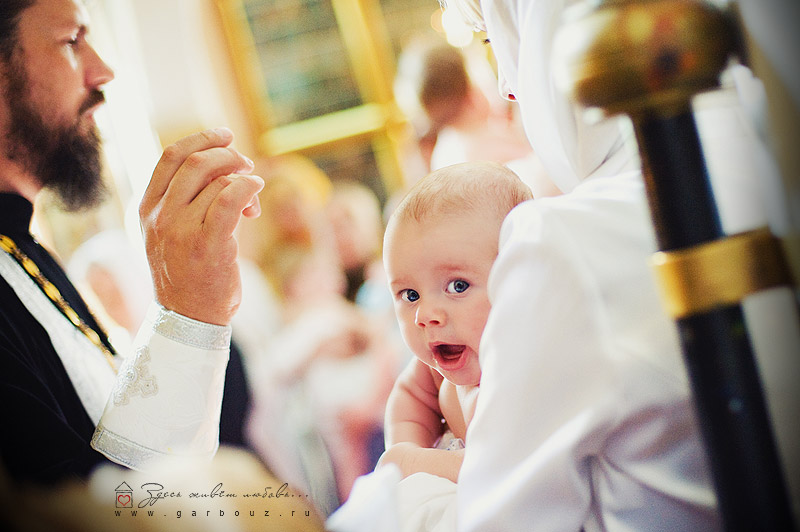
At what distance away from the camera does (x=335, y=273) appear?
303 cm

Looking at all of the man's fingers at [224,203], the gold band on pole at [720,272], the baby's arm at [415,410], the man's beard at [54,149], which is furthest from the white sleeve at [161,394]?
the gold band on pole at [720,272]

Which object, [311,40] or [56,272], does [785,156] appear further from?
[311,40]

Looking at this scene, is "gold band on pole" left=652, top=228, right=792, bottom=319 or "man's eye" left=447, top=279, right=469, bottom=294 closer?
"gold band on pole" left=652, top=228, right=792, bottom=319

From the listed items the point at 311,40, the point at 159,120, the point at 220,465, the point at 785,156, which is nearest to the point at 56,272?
the point at 220,465

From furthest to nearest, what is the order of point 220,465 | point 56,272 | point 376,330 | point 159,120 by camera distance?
1. point 159,120
2. point 376,330
3. point 56,272
4. point 220,465

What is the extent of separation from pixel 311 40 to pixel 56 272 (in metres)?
3.35

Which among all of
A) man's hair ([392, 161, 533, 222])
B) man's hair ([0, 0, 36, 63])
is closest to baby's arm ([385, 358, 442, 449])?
man's hair ([392, 161, 533, 222])

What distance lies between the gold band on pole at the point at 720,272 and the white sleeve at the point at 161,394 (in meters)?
0.57

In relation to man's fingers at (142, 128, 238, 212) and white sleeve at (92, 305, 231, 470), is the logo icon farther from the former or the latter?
man's fingers at (142, 128, 238, 212)

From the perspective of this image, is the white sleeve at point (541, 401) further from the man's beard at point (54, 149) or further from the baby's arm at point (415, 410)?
the man's beard at point (54, 149)

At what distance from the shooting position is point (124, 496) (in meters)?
0.74

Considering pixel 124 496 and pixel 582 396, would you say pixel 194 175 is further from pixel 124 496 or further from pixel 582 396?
pixel 582 396

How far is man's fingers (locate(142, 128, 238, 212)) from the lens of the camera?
74 centimetres

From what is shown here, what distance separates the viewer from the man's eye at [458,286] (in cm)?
62
